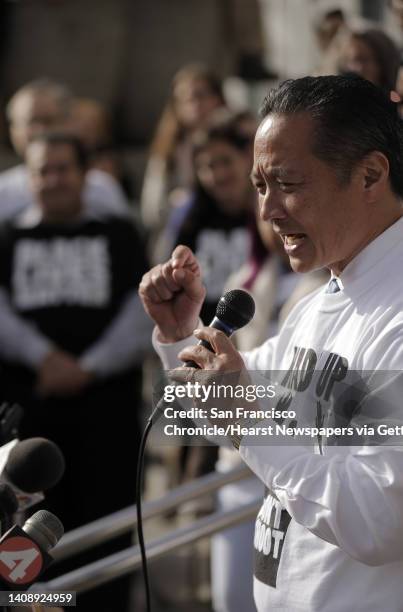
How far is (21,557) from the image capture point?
83.9 inches

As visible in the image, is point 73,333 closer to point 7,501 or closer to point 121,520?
point 121,520

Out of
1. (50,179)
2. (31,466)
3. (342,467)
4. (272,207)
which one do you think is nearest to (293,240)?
(272,207)

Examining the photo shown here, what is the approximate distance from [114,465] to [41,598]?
3028 millimetres

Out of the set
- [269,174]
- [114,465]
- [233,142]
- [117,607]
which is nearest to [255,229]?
[233,142]

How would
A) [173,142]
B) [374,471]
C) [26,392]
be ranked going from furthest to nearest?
1. [173,142]
2. [26,392]
3. [374,471]

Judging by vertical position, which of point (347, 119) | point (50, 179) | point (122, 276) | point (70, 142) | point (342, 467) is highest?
point (347, 119)

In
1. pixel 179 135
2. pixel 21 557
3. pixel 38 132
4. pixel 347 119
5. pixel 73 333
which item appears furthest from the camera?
pixel 179 135

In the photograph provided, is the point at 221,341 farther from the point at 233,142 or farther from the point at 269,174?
the point at 233,142

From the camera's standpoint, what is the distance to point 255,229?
468 cm

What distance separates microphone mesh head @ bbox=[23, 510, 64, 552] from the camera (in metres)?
2.17

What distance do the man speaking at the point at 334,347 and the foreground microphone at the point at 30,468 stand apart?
0.43 meters

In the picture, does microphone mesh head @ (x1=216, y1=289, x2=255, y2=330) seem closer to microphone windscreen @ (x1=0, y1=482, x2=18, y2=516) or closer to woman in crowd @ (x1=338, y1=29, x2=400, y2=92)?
microphone windscreen @ (x1=0, y1=482, x2=18, y2=516)

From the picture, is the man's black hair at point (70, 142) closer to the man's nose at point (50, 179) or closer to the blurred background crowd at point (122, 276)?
the blurred background crowd at point (122, 276)

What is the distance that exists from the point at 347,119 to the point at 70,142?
11.5ft
